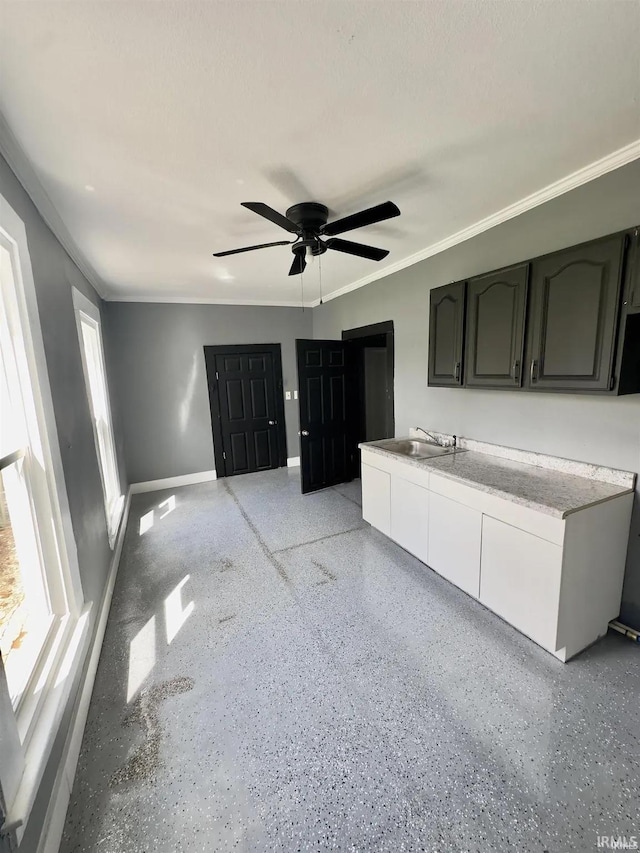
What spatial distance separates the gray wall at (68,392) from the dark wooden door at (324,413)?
223 centimetres

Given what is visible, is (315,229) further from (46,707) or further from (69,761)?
(69,761)

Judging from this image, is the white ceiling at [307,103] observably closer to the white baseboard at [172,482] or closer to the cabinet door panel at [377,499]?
the cabinet door panel at [377,499]

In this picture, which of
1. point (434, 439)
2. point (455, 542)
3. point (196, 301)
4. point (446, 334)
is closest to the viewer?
point (455, 542)

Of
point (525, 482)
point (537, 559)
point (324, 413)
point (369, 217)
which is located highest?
point (369, 217)

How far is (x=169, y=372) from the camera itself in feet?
15.6

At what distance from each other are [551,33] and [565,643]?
255 cm

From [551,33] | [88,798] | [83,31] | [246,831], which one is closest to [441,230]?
[551,33]

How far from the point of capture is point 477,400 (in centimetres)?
284

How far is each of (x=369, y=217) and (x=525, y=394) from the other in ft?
5.31

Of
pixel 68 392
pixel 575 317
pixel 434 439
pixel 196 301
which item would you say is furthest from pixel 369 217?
pixel 196 301

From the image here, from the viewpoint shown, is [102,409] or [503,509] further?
[102,409]

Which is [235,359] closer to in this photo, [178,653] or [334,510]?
[334,510]

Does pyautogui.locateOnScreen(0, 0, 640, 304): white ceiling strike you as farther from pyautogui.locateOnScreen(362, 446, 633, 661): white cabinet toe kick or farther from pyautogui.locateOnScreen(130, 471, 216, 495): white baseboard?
→ pyautogui.locateOnScreen(130, 471, 216, 495): white baseboard

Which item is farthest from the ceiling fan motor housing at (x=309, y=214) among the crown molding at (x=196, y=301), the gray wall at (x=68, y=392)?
the crown molding at (x=196, y=301)
